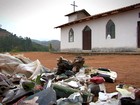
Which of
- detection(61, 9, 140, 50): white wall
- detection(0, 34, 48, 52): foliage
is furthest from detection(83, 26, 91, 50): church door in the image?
detection(0, 34, 48, 52): foliage

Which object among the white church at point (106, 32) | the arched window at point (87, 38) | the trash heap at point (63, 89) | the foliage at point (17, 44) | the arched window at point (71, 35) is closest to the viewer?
the trash heap at point (63, 89)

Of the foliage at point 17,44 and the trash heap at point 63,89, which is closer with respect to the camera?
the trash heap at point 63,89

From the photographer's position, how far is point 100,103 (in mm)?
3807

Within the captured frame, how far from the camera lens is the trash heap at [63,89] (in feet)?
12.2

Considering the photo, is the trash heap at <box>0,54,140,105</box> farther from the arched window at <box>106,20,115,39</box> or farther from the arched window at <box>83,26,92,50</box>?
the arched window at <box>83,26,92,50</box>

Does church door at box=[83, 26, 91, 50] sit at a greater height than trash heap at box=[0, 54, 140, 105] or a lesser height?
greater

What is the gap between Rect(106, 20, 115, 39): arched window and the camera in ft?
60.7

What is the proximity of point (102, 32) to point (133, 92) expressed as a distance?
51.0 feet

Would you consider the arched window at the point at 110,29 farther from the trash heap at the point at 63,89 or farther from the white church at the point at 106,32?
the trash heap at the point at 63,89

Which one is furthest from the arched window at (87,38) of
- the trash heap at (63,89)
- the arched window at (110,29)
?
the trash heap at (63,89)

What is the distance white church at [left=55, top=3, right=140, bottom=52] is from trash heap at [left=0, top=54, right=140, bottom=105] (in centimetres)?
1122

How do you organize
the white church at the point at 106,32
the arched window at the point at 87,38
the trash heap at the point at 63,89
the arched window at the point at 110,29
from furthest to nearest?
the arched window at the point at 87,38
the arched window at the point at 110,29
the white church at the point at 106,32
the trash heap at the point at 63,89

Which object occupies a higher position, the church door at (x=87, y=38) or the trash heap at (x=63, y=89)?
the church door at (x=87, y=38)

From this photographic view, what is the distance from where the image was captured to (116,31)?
59.1 ft
